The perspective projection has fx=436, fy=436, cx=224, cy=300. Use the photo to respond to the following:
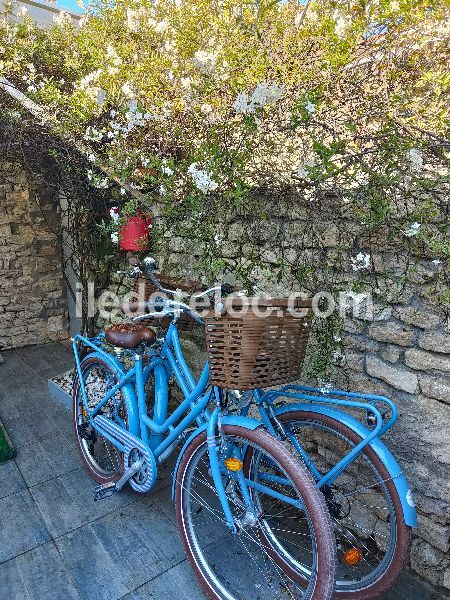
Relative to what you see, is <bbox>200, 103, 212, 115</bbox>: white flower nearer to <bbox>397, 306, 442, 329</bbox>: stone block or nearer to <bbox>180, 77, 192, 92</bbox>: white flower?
<bbox>180, 77, 192, 92</bbox>: white flower

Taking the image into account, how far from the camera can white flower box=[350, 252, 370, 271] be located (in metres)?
2.11

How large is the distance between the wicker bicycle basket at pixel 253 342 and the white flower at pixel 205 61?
5.87 ft

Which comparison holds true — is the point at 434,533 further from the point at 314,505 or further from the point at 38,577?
the point at 38,577

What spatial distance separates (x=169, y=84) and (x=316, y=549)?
9.72ft

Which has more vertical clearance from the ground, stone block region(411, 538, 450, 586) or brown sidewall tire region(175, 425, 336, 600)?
brown sidewall tire region(175, 425, 336, 600)

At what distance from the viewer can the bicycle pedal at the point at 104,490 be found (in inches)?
102

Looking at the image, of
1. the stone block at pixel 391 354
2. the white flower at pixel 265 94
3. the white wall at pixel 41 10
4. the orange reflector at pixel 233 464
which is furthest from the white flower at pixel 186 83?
the white wall at pixel 41 10

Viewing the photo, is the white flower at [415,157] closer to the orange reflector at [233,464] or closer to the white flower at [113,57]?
the orange reflector at [233,464]

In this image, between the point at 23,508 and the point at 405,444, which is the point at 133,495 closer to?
the point at 23,508

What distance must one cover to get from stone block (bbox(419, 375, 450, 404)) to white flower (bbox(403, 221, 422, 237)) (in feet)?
2.15

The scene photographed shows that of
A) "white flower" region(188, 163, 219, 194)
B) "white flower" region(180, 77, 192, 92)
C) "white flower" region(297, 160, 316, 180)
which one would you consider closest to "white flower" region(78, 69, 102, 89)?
"white flower" region(180, 77, 192, 92)

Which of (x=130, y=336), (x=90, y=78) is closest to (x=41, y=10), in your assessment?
(x=90, y=78)

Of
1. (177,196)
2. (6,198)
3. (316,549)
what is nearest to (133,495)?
(316,549)

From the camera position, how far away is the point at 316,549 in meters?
1.60
